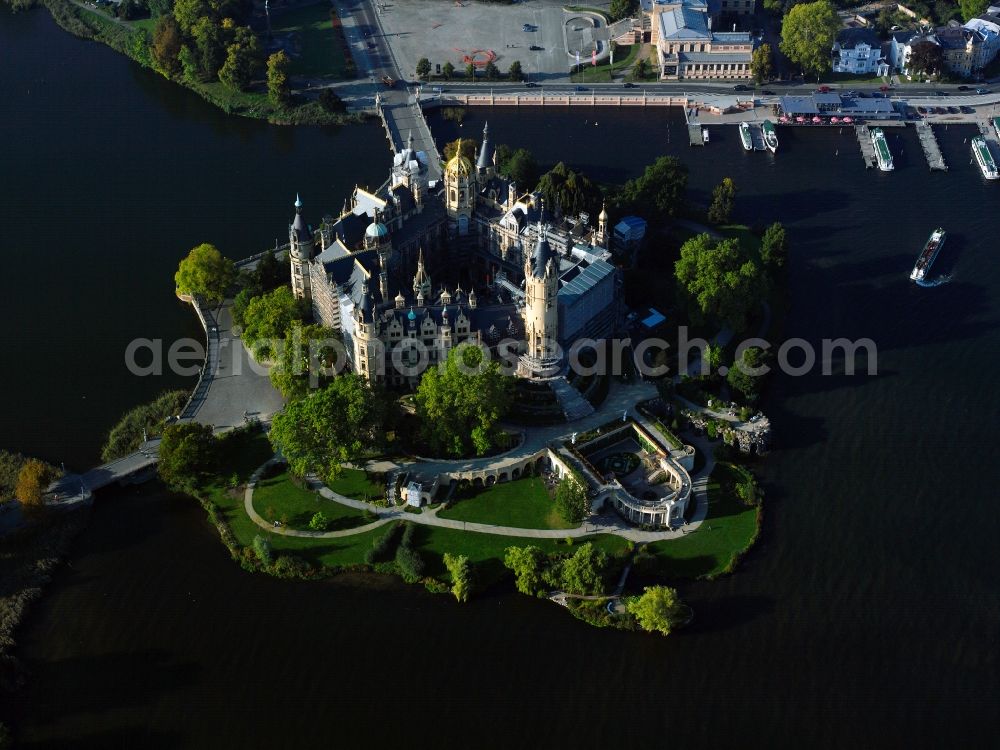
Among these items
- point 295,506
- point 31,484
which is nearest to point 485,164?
point 295,506

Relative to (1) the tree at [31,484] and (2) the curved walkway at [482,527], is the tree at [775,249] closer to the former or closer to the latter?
(2) the curved walkway at [482,527]

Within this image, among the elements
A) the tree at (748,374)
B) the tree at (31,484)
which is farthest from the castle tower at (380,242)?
the tree at (31,484)

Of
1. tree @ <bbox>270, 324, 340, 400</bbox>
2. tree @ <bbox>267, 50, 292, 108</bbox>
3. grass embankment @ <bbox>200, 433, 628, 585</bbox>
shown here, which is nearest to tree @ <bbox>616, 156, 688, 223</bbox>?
tree @ <bbox>270, 324, 340, 400</bbox>

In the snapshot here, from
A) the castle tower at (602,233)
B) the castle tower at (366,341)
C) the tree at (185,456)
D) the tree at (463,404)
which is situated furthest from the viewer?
the castle tower at (602,233)

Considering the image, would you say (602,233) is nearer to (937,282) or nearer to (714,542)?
(714,542)

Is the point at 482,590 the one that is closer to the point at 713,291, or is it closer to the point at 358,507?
the point at 358,507

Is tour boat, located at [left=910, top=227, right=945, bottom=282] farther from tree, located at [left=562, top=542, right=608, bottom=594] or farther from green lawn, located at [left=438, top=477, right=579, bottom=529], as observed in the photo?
tree, located at [left=562, top=542, right=608, bottom=594]

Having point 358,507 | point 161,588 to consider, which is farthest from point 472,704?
point 161,588

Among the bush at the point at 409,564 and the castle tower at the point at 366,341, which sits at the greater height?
the castle tower at the point at 366,341
